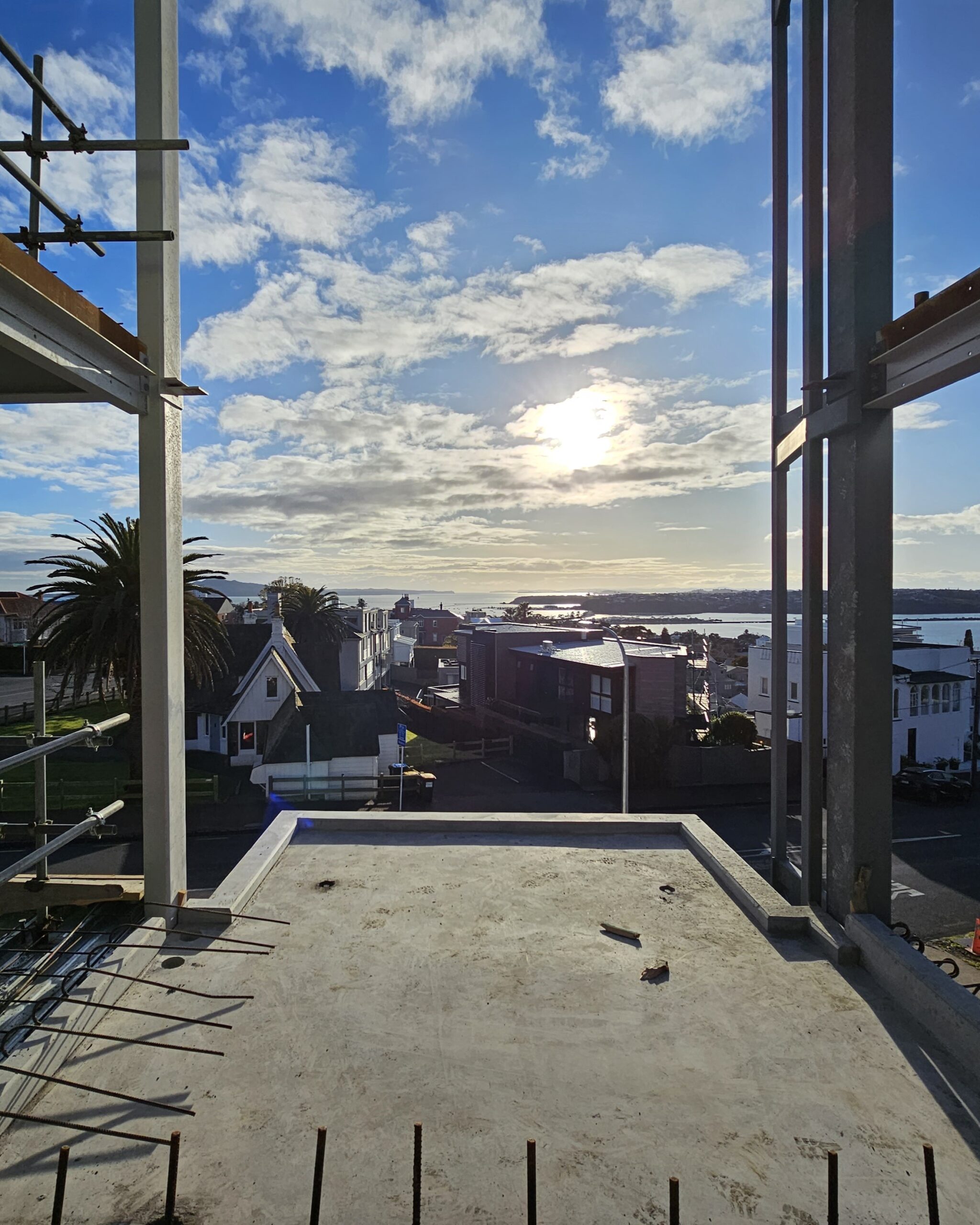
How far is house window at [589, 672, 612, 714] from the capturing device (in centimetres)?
3450

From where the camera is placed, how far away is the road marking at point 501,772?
33219 millimetres

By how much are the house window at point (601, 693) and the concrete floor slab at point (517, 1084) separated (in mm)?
28234

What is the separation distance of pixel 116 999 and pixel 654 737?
99.0ft

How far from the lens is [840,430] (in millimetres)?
6125

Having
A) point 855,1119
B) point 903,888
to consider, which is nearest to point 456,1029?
point 855,1119

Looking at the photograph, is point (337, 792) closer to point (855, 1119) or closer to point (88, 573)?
point (88, 573)

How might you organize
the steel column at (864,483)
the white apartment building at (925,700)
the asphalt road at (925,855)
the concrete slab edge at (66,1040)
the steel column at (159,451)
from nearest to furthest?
the concrete slab edge at (66,1040)
the steel column at (159,451)
the steel column at (864,483)
the asphalt road at (925,855)
the white apartment building at (925,700)

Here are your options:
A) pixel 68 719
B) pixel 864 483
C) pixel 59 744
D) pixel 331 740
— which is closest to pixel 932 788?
pixel 331 740

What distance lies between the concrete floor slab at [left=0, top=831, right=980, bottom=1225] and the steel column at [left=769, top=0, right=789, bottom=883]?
2058 mm

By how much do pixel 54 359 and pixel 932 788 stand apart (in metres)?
36.9

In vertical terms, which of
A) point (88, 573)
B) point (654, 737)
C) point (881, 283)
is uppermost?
point (881, 283)

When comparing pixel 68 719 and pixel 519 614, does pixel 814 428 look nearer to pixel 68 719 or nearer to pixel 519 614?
pixel 68 719

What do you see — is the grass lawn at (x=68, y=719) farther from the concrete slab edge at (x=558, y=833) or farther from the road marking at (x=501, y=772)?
the concrete slab edge at (x=558, y=833)

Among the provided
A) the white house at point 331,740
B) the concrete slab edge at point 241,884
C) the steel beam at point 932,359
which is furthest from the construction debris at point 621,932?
the white house at point 331,740
